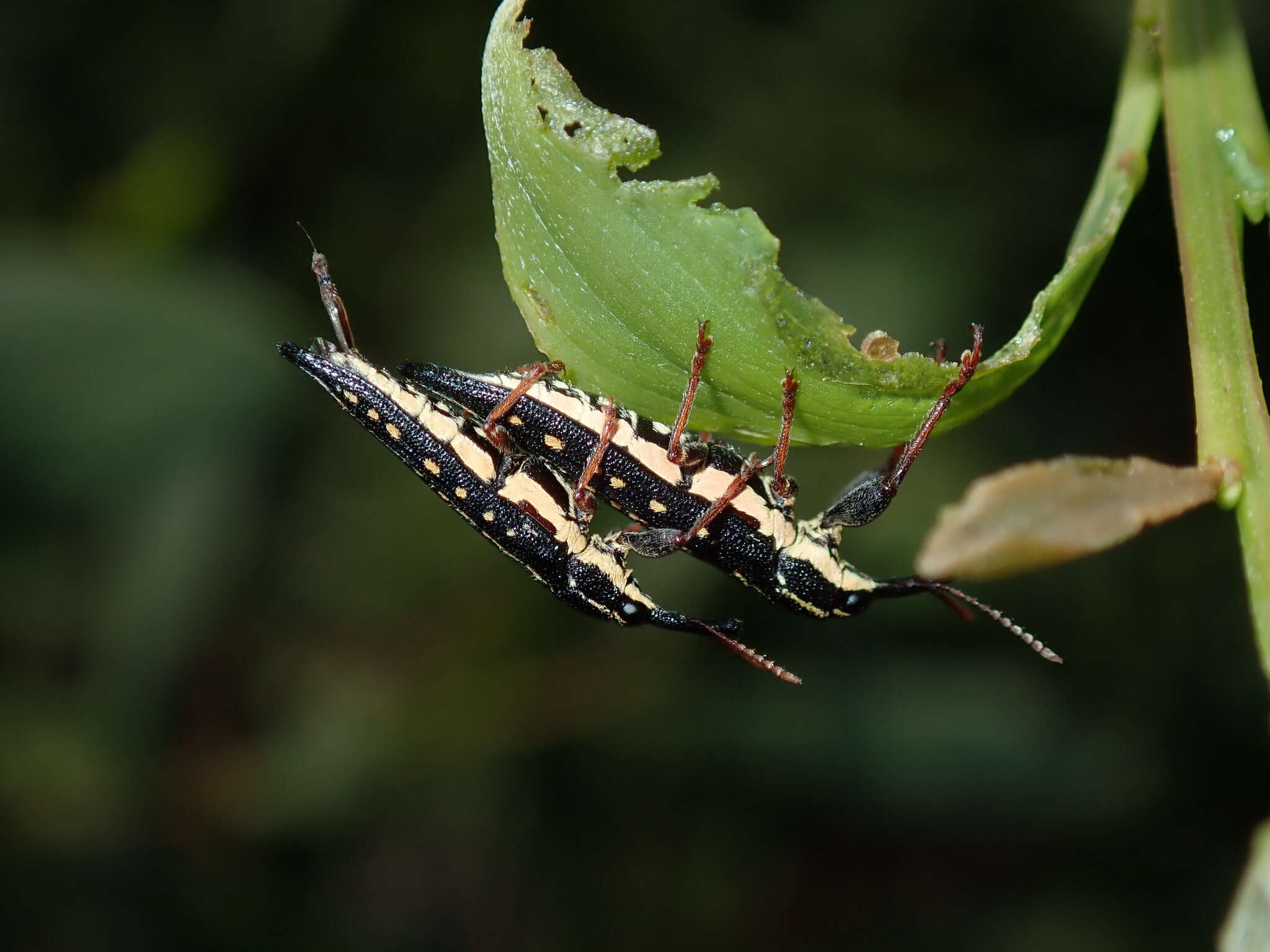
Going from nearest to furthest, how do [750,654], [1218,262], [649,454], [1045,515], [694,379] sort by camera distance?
[1045,515] → [1218,262] → [694,379] → [649,454] → [750,654]

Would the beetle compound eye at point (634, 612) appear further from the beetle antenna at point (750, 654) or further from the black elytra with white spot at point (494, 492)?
the beetle antenna at point (750, 654)

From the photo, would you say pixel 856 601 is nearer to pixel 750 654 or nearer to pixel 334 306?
pixel 750 654

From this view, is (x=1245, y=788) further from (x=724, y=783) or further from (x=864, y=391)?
(x=864, y=391)

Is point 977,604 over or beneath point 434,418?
over

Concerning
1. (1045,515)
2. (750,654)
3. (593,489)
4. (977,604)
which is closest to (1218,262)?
(1045,515)

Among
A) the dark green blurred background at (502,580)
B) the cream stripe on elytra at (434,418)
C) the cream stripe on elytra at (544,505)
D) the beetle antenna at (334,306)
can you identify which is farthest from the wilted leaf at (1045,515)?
the dark green blurred background at (502,580)

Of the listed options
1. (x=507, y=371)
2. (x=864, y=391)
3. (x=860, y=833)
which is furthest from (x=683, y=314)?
(x=860, y=833)
